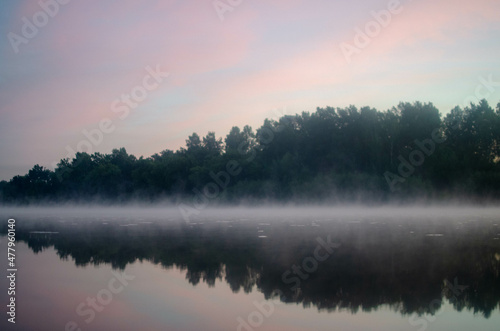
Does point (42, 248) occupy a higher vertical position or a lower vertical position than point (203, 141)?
lower

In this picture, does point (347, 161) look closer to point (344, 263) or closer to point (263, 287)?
point (344, 263)

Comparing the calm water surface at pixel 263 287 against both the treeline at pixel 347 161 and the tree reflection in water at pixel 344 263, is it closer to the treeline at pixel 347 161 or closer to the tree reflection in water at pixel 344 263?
the tree reflection in water at pixel 344 263

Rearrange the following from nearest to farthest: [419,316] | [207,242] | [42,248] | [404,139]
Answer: [419,316]
[42,248]
[207,242]
[404,139]

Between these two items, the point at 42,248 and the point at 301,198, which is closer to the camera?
the point at 42,248

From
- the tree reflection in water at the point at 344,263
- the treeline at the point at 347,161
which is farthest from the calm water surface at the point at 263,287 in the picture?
the treeline at the point at 347,161

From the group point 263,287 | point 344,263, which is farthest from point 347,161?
point 263,287

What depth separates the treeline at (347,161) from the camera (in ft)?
182

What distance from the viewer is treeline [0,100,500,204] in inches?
2189

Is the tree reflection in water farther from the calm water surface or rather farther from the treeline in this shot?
the treeline

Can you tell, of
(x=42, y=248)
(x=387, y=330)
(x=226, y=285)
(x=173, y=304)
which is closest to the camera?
(x=387, y=330)

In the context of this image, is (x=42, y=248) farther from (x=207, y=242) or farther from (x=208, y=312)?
(x=208, y=312)

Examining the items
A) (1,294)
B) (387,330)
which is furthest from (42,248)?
(387,330)

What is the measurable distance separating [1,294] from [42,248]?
8.61 metres

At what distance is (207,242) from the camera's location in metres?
18.6
